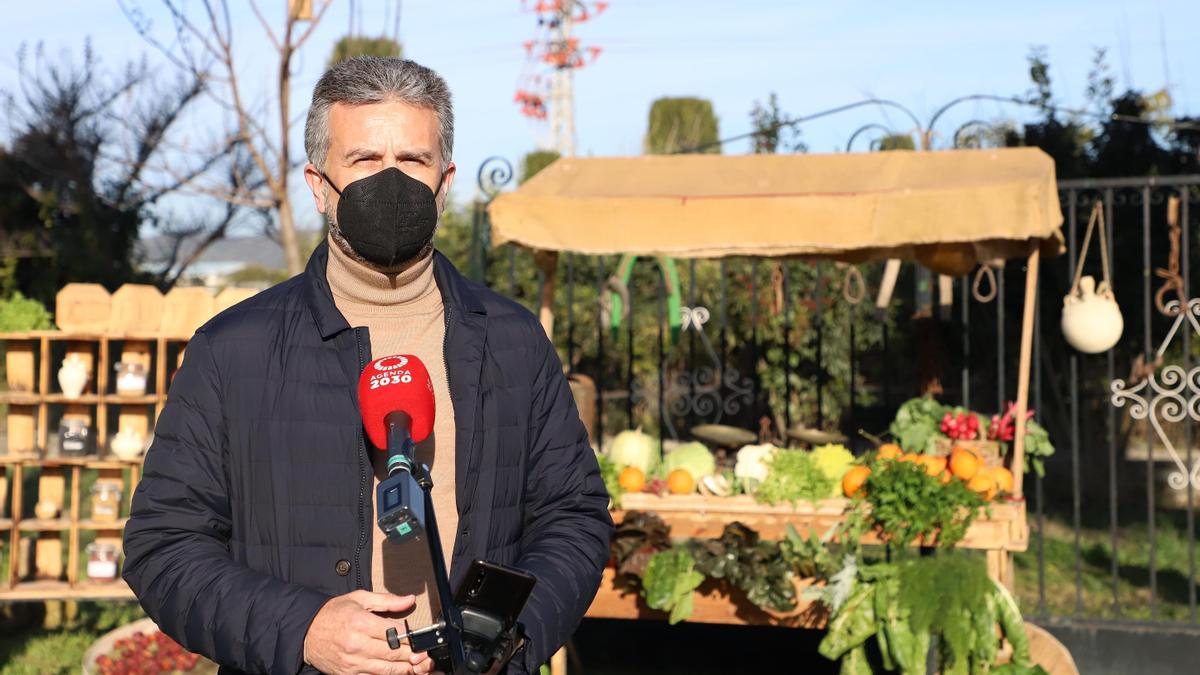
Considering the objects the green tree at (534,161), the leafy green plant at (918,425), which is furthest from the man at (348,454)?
the green tree at (534,161)

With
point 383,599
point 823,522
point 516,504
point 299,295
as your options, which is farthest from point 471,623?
point 823,522

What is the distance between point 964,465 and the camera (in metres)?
5.61

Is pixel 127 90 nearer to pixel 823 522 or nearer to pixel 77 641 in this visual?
pixel 77 641

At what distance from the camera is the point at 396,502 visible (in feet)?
4.53

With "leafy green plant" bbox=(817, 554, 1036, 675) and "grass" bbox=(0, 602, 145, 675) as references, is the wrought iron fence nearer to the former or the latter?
Answer: "leafy green plant" bbox=(817, 554, 1036, 675)

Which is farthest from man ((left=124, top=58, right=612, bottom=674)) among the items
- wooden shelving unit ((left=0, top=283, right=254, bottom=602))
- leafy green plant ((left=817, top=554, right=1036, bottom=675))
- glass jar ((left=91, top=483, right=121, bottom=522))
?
glass jar ((left=91, top=483, right=121, bottom=522))

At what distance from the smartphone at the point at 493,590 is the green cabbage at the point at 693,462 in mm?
4449

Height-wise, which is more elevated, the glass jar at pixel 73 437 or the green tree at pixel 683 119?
the green tree at pixel 683 119

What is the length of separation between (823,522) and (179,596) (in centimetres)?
419

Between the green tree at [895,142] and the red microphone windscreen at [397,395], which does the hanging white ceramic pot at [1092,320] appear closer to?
the green tree at [895,142]

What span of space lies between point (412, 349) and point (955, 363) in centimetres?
647

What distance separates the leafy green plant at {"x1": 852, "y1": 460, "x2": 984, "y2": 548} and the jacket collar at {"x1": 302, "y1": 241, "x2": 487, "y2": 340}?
11.9 ft

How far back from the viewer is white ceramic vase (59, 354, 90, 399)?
6.67 meters

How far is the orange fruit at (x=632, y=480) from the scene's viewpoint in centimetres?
587
